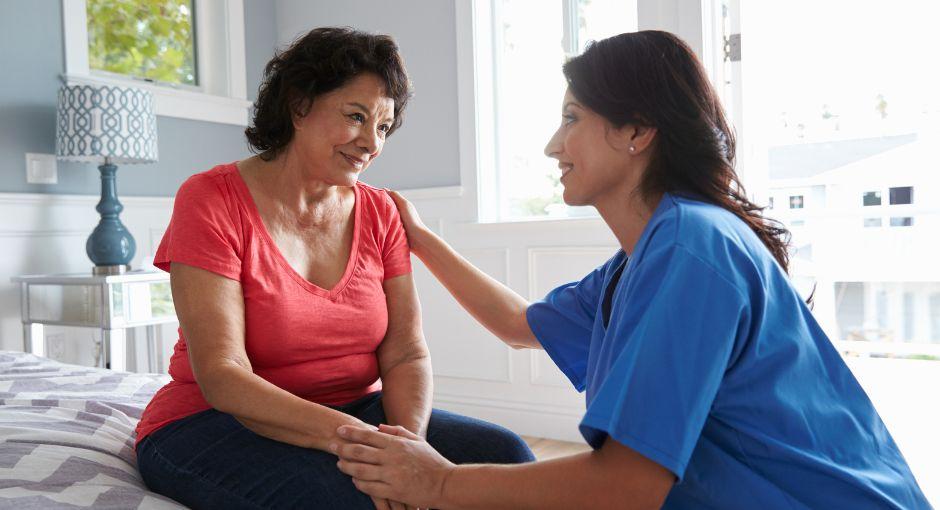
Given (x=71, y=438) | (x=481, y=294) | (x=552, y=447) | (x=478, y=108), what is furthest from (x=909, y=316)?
(x=71, y=438)

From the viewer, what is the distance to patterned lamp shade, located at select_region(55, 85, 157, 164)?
2.80 meters

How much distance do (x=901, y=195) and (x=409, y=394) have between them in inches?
153

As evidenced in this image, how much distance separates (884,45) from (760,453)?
332 cm

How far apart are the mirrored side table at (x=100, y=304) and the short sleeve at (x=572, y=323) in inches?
69.4

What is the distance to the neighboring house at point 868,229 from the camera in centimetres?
400

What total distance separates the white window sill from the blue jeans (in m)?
2.39

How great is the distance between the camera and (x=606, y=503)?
81 cm

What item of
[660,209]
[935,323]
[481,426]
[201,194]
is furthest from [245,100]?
[935,323]

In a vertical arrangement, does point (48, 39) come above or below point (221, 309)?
above

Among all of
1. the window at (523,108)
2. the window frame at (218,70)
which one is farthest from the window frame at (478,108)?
the window frame at (218,70)

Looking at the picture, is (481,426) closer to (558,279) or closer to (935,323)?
(558,279)

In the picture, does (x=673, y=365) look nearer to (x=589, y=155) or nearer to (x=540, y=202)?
(x=589, y=155)

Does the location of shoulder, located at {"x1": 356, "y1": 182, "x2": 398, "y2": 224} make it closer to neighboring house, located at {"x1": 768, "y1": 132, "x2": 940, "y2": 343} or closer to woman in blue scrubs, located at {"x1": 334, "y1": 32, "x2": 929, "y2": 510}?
woman in blue scrubs, located at {"x1": 334, "y1": 32, "x2": 929, "y2": 510}

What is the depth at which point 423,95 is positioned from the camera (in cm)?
352
